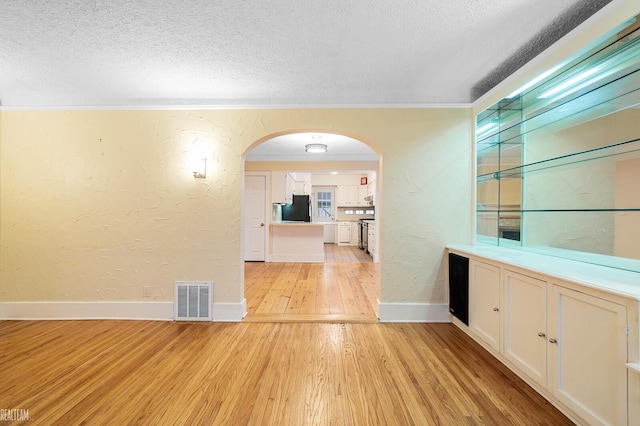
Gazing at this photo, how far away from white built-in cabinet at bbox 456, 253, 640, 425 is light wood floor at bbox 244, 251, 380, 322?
1.26 metres

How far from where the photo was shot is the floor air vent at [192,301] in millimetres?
2752

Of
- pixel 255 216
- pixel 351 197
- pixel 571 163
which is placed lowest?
pixel 255 216

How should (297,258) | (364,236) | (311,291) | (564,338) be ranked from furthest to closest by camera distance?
(364,236)
(297,258)
(311,291)
(564,338)

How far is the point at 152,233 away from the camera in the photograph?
2.79 m

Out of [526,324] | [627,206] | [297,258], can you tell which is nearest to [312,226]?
[297,258]

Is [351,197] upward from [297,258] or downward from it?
upward

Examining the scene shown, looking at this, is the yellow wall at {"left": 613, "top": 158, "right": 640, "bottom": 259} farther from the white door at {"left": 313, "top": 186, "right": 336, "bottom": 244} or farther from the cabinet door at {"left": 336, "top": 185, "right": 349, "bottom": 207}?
the white door at {"left": 313, "top": 186, "right": 336, "bottom": 244}

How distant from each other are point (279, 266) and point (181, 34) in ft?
14.9

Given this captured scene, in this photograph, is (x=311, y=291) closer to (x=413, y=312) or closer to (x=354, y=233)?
(x=413, y=312)

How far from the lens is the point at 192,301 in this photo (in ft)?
9.07

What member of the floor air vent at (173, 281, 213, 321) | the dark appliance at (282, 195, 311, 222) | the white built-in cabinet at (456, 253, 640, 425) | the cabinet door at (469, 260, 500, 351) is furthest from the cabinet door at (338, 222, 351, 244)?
the white built-in cabinet at (456, 253, 640, 425)

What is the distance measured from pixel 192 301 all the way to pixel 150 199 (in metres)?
1.25

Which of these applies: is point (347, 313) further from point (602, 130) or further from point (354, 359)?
point (602, 130)

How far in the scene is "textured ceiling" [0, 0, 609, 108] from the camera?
157 centimetres
